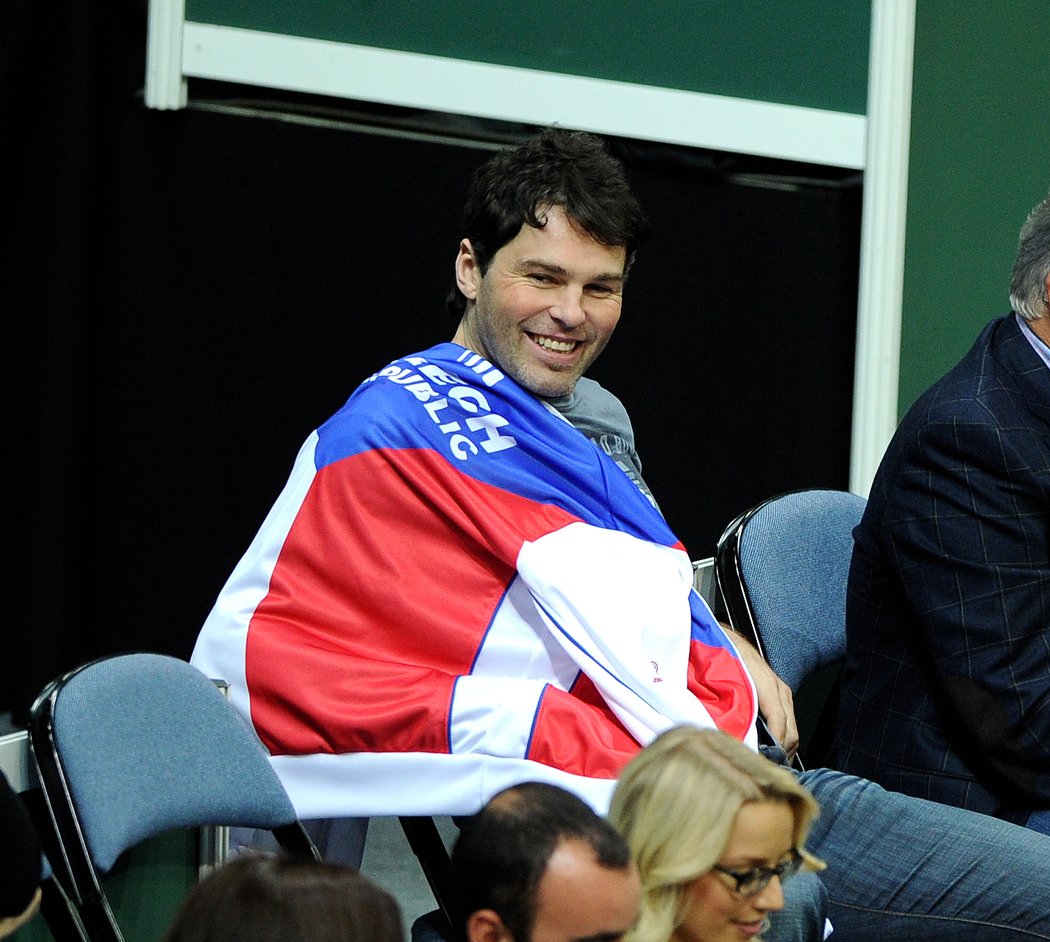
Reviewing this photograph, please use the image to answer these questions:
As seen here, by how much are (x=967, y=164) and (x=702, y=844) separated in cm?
250

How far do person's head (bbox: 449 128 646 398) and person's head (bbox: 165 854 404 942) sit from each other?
1.21 m

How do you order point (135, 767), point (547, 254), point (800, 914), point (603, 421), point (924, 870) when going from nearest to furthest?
1. point (135, 767)
2. point (800, 914)
3. point (924, 870)
4. point (547, 254)
5. point (603, 421)

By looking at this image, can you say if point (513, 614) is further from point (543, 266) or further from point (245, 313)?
point (245, 313)

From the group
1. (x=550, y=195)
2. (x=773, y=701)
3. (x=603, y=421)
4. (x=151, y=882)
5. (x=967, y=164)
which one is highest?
(x=967, y=164)

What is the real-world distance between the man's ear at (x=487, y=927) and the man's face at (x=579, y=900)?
0.03 meters

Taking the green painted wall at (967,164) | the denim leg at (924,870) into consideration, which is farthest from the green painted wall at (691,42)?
the denim leg at (924,870)

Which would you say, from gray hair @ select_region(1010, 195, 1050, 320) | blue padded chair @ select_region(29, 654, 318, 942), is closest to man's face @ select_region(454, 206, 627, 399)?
gray hair @ select_region(1010, 195, 1050, 320)

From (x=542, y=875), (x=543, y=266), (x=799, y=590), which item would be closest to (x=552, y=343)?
(x=543, y=266)

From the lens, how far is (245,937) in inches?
52.8

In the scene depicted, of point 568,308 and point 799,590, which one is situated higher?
point 568,308

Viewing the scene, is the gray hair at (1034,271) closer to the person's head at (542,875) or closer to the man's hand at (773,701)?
the man's hand at (773,701)

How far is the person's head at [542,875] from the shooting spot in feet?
5.22

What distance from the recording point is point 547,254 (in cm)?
246

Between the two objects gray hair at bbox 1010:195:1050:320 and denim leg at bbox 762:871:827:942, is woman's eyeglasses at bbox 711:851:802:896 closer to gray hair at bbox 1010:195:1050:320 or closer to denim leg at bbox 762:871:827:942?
denim leg at bbox 762:871:827:942
